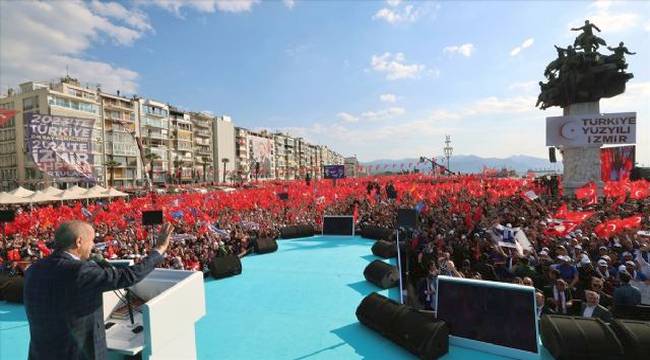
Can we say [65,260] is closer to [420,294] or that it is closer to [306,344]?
[306,344]

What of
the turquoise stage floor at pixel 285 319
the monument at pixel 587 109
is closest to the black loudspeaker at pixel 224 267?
the turquoise stage floor at pixel 285 319

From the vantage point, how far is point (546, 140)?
26469 mm

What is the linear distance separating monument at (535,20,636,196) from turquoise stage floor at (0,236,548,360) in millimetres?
22681

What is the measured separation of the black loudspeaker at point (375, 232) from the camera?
18188 millimetres

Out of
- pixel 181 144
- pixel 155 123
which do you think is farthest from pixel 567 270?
pixel 181 144

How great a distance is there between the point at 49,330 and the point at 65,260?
1.91ft

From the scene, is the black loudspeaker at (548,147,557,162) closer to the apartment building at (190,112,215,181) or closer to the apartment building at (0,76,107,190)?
the apartment building at (0,76,107,190)

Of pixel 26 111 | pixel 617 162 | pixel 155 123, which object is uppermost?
pixel 155 123

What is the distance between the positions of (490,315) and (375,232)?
1243 centimetres

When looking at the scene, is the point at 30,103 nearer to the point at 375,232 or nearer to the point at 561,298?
the point at 375,232

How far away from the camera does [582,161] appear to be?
25875 mm

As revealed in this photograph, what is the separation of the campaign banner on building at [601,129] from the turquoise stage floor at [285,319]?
74.9ft

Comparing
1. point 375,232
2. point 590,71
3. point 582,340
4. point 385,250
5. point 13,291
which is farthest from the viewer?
point 590,71

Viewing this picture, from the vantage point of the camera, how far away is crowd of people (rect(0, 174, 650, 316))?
851cm
